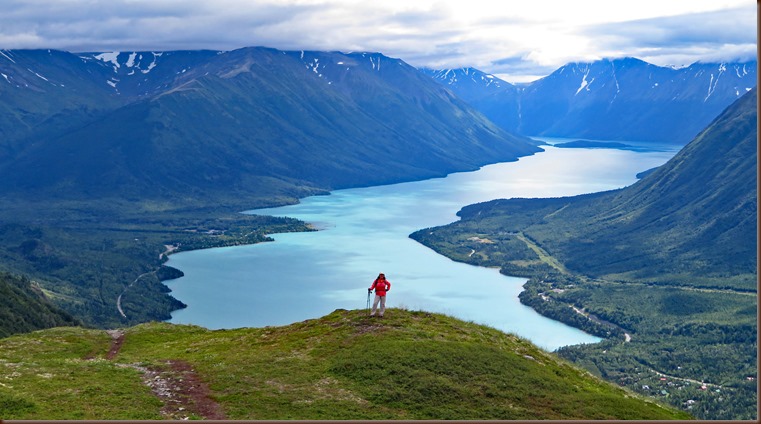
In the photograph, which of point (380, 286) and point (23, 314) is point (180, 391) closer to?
point (380, 286)

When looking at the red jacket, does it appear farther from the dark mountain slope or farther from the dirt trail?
the dark mountain slope

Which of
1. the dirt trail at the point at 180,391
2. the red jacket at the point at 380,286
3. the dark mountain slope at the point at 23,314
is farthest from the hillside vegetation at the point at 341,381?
the dark mountain slope at the point at 23,314

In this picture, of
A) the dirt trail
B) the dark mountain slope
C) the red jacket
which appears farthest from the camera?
the dark mountain slope

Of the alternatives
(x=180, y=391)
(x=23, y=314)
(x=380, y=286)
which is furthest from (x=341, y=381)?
(x=23, y=314)

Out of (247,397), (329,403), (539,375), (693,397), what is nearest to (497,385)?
(539,375)

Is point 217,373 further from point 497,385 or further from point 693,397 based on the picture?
point 693,397

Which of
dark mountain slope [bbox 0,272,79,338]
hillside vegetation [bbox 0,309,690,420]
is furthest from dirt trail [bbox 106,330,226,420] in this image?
dark mountain slope [bbox 0,272,79,338]
